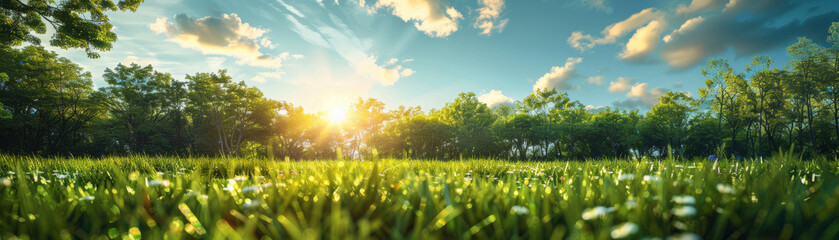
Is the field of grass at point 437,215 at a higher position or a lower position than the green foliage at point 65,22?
lower

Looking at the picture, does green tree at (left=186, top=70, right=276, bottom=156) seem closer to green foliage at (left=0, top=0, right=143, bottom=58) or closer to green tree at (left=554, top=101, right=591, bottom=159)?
green foliage at (left=0, top=0, right=143, bottom=58)

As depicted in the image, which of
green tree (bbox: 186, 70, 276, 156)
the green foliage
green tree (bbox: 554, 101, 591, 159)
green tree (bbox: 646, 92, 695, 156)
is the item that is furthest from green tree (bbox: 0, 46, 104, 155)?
green tree (bbox: 646, 92, 695, 156)

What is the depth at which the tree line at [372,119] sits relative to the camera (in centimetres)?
2883

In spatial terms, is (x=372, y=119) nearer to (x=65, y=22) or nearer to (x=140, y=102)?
(x=140, y=102)

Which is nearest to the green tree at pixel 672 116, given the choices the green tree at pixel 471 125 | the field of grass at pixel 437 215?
the green tree at pixel 471 125

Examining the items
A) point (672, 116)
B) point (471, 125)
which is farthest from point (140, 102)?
point (672, 116)

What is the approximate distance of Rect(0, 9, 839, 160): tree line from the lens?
2883cm

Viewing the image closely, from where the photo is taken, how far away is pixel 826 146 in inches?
1539

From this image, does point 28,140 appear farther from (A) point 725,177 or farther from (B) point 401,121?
(A) point 725,177

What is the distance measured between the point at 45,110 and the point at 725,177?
44.0 meters

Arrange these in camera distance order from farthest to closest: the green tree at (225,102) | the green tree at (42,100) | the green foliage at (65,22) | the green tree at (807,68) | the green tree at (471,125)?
the green tree at (471,125) → the green tree at (225,102) → the green tree at (807,68) → the green tree at (42,100) → the green foliage at (65,22)

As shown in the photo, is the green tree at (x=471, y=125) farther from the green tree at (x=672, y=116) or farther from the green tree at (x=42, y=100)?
the green tree at (x=42, y=100)

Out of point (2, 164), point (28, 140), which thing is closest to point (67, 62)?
point (28, 140)

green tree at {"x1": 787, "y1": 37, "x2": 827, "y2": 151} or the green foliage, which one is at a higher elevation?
green tree at {"x1": 787, "y1": 37, "x2": 827, "y2": 151}
